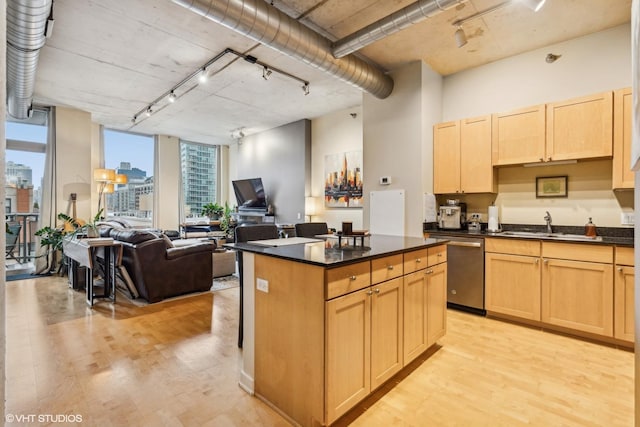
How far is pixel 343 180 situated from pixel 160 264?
139 inches

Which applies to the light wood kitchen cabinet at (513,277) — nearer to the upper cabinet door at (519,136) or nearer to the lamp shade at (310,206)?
the upper cabinet door at (519,136)

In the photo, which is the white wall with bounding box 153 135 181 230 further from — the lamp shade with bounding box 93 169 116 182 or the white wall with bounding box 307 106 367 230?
the white wall with bounding box 307 106 367 230

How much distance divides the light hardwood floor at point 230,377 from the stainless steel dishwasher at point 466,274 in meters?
0.28

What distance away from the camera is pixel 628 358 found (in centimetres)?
257

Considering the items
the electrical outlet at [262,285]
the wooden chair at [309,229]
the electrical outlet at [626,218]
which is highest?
the electrical outlet at [626,218]

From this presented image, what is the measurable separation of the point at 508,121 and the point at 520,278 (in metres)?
1.78

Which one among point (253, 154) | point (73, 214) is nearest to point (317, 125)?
point (253, 154)

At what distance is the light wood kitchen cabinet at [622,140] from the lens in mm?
2830

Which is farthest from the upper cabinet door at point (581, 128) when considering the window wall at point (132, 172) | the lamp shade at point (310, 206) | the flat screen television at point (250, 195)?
the window wall at point (132, 172)

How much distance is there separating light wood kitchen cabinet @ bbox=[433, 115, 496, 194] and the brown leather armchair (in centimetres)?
342

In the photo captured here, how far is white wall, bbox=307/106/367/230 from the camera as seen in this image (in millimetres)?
5887

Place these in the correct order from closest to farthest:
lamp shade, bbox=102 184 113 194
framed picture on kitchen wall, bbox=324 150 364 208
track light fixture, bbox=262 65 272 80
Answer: track light fixture, bbox=262 65 272 80 → framed picture on kitchen wall, bbox=324 150 364 208 → lamp shade, bbox=102 184 113 194

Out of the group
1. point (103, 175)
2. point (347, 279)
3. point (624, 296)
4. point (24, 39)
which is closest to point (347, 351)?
point (347, 279)
